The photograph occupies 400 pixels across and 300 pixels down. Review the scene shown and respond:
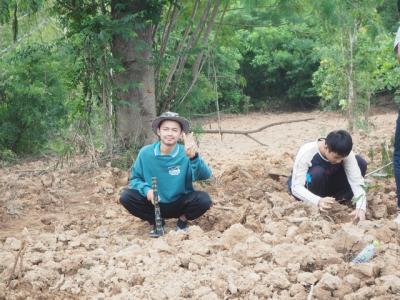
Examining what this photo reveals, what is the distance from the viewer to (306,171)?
15.4ft

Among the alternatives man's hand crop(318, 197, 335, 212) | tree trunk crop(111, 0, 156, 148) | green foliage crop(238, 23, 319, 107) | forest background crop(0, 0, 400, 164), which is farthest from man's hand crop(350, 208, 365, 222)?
green foliage crop(238, 23, 319, 107)

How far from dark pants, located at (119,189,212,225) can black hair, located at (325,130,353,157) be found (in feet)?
3.21

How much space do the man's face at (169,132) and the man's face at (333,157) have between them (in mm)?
1129

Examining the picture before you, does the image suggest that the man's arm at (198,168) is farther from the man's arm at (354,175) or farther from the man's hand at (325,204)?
the man's arm at (354,175)

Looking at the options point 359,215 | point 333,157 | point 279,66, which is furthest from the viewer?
point 279,66

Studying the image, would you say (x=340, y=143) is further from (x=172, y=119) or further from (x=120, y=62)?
(x=120, y=62)

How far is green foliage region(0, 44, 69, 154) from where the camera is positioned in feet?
30.7

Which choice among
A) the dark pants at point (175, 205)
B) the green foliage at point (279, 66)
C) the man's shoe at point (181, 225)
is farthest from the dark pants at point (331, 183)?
the green foliage at point (279, 66)

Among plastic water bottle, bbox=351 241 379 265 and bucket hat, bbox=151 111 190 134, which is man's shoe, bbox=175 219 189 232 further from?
plastic water bottle, bbox=351 241 379 265

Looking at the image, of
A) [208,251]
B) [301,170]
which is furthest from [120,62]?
[208,251]

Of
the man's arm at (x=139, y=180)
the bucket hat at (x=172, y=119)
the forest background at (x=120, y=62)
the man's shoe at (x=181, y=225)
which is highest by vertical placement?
the forest background at (x=120, y=62)

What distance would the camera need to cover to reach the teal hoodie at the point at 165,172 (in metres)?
4.44

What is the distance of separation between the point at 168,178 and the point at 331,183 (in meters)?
1.35

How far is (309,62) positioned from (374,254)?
18.5 m
